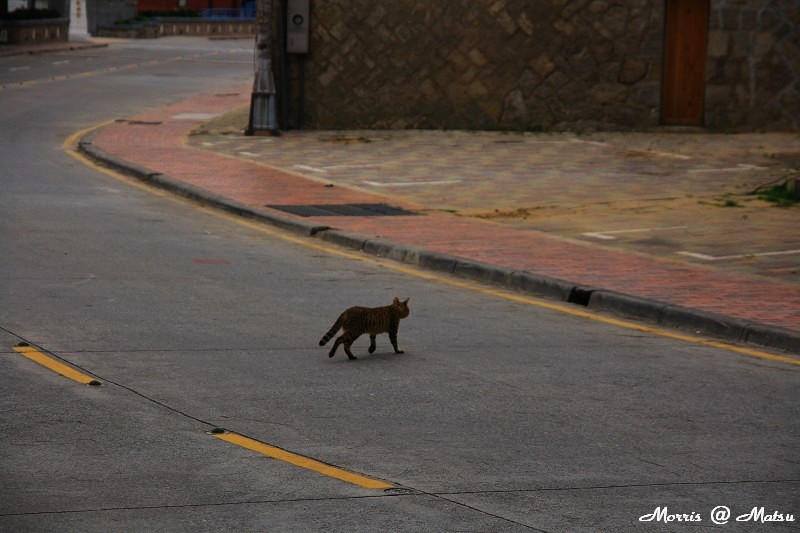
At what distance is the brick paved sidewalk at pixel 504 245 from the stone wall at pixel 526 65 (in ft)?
14.5

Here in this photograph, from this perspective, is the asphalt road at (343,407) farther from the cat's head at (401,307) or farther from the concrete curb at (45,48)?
the concrete curb at (45,48)

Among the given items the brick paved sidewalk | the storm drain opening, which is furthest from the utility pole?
the storm drain opening

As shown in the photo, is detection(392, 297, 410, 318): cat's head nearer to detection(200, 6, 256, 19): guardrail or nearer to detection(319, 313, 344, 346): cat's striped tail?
detection(319, 313, 344, 346): cat's striped tail

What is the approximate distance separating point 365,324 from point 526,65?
1811cm

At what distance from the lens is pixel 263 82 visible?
26.9 meters

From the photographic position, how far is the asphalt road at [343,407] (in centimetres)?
662

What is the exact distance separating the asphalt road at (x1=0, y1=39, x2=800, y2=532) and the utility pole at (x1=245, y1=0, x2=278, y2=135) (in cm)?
1223

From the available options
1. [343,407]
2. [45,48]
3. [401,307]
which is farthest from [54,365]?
[45,48]

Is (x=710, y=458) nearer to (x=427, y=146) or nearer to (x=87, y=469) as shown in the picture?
(x=87, y=469)

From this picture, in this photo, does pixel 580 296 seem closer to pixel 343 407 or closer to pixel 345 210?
pixel 343 407

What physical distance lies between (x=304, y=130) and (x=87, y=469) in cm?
2116

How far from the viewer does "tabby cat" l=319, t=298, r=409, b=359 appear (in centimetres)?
989

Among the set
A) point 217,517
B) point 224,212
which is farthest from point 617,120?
point 217,517

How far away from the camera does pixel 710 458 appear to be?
24.9 ft
